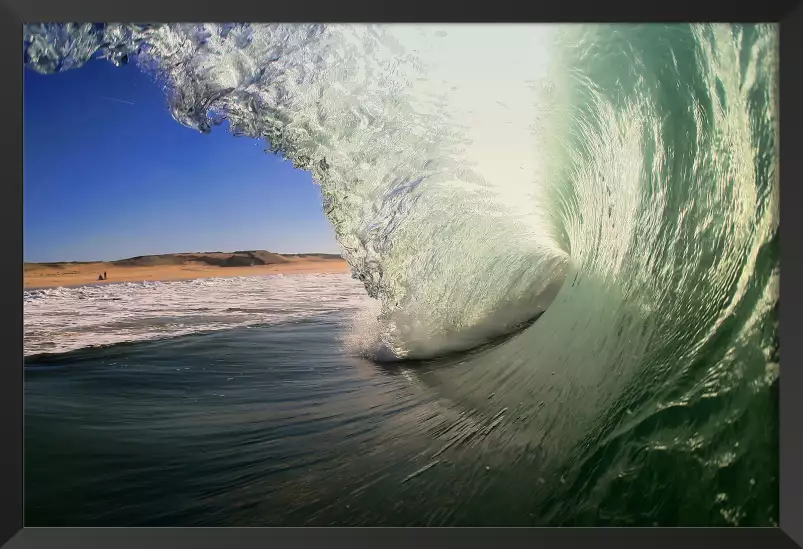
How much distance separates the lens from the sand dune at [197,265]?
2848 mm

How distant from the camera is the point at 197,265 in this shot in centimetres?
285

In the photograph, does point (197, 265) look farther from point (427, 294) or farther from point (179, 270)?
point (427, 294)

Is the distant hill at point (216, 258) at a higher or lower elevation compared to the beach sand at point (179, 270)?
higher

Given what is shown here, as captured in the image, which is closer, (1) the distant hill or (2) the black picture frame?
(2) the black picture frame

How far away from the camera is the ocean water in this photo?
2.53 metres

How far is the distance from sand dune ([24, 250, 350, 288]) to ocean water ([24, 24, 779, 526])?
0.23 feet

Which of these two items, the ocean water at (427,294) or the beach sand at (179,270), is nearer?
the ocean water at (427,294)

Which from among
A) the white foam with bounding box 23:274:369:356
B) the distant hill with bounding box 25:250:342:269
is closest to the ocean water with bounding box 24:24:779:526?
the white foam with bounding box 23:274:369:356

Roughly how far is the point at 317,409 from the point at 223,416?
1.57 ft

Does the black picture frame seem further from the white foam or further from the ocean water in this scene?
the white foam
